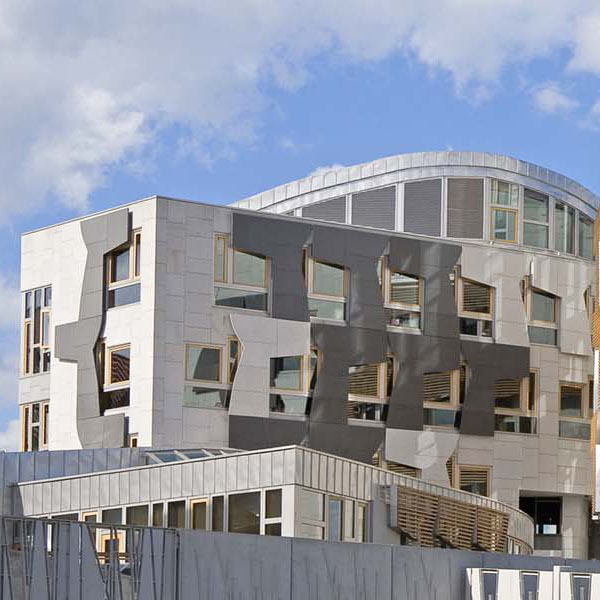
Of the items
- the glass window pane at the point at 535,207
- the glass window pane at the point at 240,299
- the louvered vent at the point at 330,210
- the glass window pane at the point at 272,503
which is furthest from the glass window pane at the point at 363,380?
the glass window pane at the point at 272,503

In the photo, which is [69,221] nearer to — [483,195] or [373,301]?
[373,301]

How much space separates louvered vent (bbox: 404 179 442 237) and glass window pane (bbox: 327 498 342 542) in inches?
772

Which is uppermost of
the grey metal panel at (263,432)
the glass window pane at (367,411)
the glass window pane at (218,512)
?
the glass window pane at (367,411)

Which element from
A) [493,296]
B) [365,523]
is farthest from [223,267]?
[365,523]

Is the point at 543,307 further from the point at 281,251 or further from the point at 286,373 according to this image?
the point at 286,373

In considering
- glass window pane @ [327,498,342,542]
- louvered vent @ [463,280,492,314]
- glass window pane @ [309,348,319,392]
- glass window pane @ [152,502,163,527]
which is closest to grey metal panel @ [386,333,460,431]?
louvered vent @ [463,280,492,314]

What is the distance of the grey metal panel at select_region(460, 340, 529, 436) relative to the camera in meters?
50.1

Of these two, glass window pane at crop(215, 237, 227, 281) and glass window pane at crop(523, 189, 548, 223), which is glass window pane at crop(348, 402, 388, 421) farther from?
glass window pane at crop(523, 189, 548, 223)

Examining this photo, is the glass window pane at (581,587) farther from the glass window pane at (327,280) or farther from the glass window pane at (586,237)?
the glass window pane at (586,237)

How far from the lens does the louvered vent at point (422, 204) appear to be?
174ft

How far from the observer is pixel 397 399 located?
48750 mm

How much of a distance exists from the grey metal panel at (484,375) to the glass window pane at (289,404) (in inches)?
223

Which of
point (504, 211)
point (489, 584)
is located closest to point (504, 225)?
point (504, 211)

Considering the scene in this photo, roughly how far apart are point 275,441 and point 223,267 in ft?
17.2
